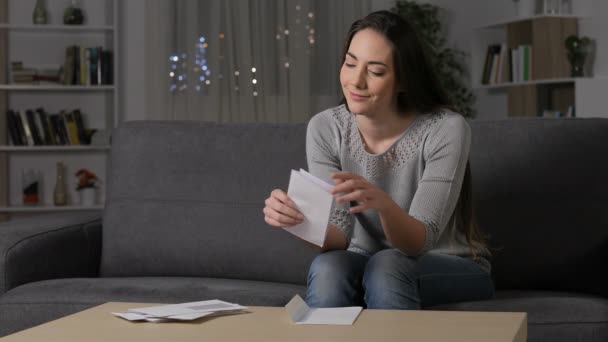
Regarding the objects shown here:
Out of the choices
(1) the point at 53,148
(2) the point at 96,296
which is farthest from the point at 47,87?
(2) the point at 96,296

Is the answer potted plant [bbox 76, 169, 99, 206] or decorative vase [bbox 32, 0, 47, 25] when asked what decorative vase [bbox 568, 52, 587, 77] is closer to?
potted plant [bbox 76, 169, 99, 206]

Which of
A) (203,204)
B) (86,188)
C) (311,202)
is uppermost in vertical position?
(311,202)

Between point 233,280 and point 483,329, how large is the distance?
1224 millimetres

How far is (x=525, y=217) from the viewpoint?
255cm

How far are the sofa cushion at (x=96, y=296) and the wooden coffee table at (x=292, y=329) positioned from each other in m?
0.61

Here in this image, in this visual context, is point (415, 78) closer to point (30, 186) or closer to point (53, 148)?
point (53, 148)

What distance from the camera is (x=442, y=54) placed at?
658cm

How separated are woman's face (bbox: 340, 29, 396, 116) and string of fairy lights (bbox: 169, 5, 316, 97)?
4.15 m

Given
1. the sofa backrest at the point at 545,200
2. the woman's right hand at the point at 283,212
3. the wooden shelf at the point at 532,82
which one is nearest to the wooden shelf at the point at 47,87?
the wooden shelf at the point at 532,82

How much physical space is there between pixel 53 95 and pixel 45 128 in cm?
29

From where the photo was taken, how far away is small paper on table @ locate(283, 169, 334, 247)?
183 cm

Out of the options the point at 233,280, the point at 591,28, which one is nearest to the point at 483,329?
the point at 233,280

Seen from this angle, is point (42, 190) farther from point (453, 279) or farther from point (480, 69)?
point (453, 279)

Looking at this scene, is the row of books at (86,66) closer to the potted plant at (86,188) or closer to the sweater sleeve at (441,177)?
the potted plant at (86,188)
